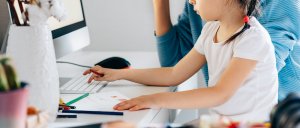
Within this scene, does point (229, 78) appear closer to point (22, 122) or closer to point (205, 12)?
point (205, 12)

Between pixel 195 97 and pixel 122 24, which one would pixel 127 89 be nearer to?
pixel 195 97

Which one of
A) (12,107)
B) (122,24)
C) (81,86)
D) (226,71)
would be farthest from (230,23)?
(122,24)

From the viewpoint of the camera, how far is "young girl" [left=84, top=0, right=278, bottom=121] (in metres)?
1.01

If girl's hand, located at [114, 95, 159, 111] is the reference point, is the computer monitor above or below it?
above

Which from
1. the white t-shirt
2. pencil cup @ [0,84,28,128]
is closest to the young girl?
the white t-shirt

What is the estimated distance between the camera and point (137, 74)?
126cm

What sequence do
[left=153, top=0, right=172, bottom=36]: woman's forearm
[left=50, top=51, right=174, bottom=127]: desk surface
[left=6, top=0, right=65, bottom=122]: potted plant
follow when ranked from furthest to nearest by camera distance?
[left=153, top=0, right=172, bottom=36]: woman's forearm, [left=50, top=51, right=174, bottom=127]: desk surface, [left=6, top=0, right=65, bottom=122]: potted plant

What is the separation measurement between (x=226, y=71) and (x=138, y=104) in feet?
0.73

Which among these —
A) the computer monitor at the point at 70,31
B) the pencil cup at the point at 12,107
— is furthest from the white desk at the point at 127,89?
the pencil cup at the point at 12,107

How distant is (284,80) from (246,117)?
0.34 meters

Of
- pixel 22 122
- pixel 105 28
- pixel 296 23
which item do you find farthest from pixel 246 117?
pixel 105 28

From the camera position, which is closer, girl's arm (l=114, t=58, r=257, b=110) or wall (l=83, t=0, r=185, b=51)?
girl's arm (l=114, t=58, r=257, b=110)

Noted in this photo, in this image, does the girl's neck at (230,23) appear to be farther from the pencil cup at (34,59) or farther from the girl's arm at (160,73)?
the pencil cup at (34,59)

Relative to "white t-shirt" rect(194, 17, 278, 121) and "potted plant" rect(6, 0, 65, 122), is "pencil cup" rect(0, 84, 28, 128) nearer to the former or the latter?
"potted plant" rect(6, 0, 65, 122)
